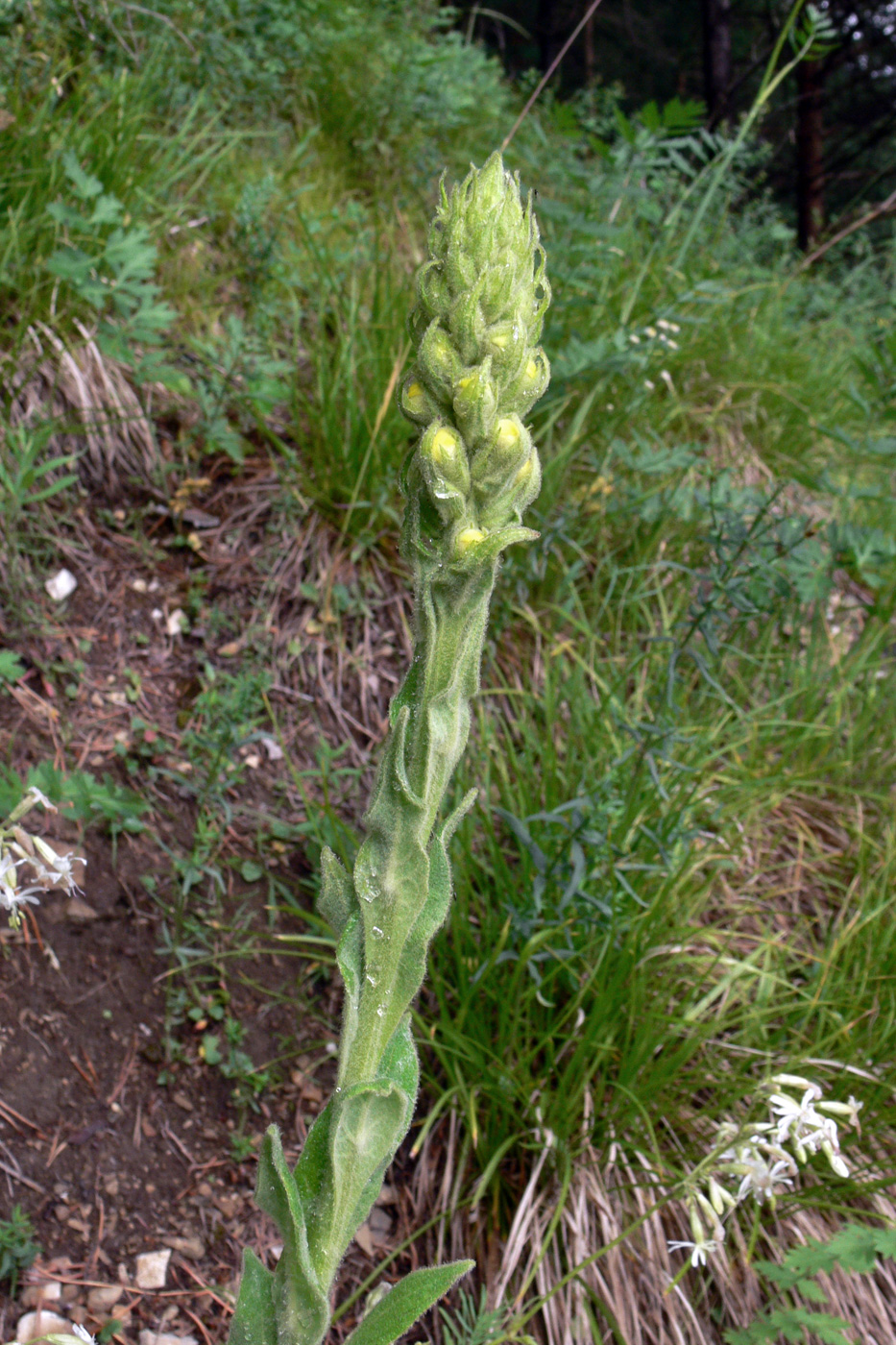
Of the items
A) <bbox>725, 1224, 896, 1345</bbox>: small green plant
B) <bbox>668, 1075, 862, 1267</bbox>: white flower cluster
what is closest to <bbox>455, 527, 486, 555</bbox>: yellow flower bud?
<bbox>668, 1075, 862, 1267</bbox>: white flower cluster

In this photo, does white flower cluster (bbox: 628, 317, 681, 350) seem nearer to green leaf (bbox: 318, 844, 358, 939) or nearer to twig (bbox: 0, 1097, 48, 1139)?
green leaf (bbox: 318, 844, 358, 939)

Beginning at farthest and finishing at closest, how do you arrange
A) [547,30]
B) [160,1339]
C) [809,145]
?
[547,30] → [809,145] → [160,1339]

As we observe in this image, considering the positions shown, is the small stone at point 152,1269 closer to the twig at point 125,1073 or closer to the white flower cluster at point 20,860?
the twig at point 125,1073

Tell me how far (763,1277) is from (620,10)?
14.0m

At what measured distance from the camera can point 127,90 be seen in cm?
325

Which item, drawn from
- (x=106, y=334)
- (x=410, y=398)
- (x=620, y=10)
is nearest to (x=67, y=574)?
(x=106, y=334)

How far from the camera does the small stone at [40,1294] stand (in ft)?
5.26

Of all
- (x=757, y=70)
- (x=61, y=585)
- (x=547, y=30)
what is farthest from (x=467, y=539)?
(x=547, y=30)

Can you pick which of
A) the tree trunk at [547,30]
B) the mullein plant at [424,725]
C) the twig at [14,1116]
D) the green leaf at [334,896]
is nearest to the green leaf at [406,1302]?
the mullein plant at [424,725]

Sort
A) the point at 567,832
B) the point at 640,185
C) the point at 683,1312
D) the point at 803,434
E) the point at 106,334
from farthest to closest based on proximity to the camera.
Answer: the point at 803,434
the point at 640,185
the point at 106,334
the point at 567,832
the point at 683,1312

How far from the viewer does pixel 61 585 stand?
2.50 meters

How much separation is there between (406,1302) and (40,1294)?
1025 millimetres

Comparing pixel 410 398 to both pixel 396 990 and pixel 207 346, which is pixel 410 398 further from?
pixel 207 346

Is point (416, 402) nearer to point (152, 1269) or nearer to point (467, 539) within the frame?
point (467, 539)
